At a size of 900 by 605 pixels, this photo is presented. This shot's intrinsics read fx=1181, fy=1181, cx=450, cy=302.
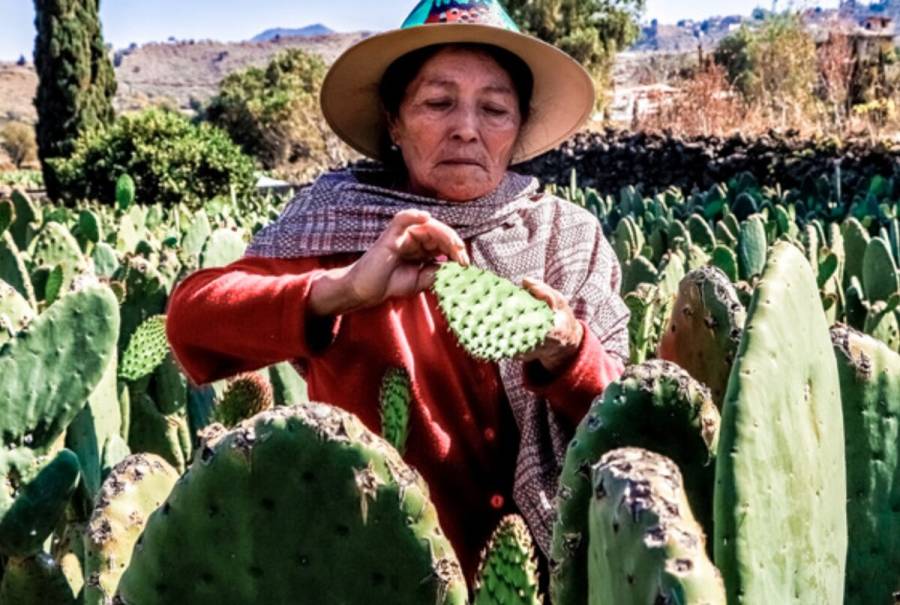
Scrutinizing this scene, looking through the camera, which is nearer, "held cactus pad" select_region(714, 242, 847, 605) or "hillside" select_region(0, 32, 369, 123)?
"held cactus pad" select_region(714, 242, 847, 605)

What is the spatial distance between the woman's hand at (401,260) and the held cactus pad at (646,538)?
2.17ft

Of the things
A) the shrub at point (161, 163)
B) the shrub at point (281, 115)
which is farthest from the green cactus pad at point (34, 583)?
the shrub at point (281, 115)

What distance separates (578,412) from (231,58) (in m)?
107

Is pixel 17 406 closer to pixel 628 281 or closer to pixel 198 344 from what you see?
pixel 198 344

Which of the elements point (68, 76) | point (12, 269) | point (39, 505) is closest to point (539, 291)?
point (39, 505)

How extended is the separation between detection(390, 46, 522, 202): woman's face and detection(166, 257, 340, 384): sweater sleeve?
25 centimetres

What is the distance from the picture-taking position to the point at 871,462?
1.44 m

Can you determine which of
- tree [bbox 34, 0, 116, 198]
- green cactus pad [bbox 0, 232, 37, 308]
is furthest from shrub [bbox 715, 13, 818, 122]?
green cactus pad [bbox 0, 232, 37, 308]

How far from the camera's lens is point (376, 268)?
1563mm

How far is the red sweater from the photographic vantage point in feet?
5.77

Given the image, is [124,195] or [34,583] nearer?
[34,583]

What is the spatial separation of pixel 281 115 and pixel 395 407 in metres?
34.6

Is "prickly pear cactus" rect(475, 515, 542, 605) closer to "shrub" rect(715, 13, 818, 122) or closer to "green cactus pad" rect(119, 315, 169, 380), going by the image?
"green cactus pad" rect(119, 315, 169, 380)

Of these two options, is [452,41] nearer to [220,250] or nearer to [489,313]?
[489,313]
